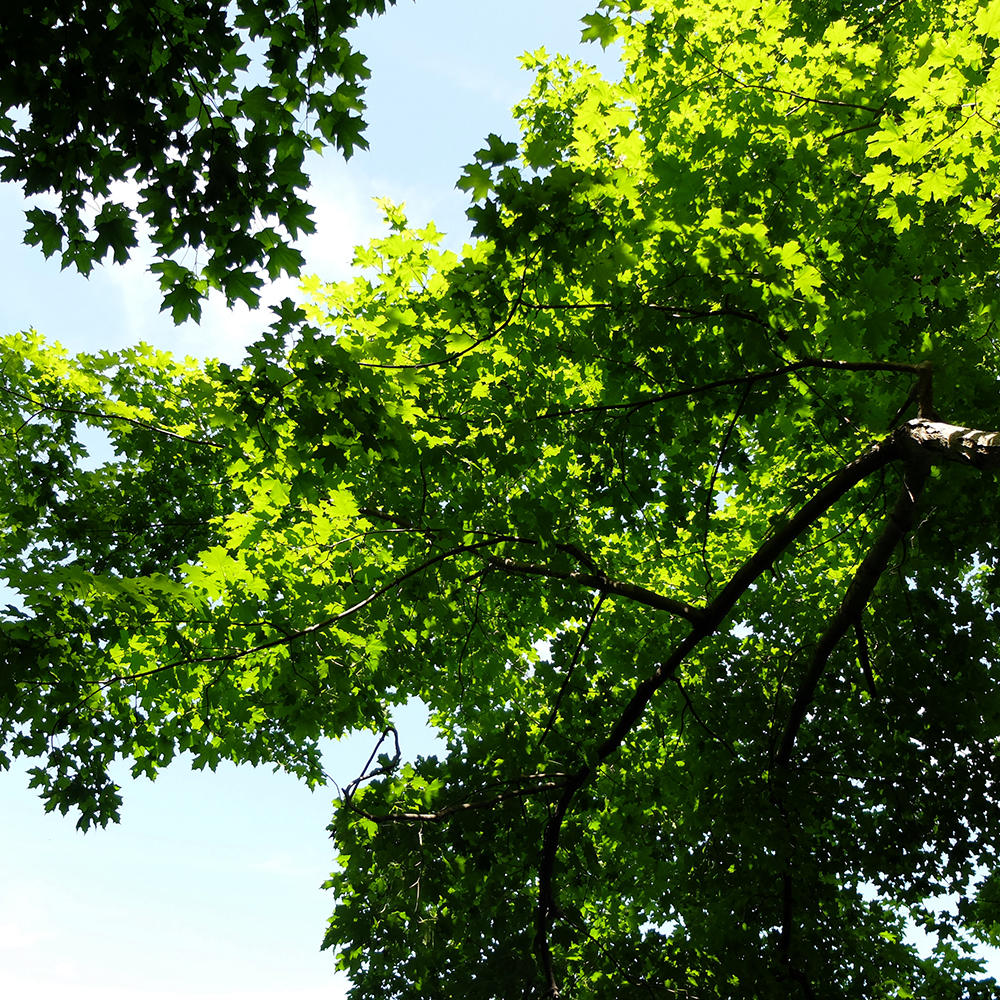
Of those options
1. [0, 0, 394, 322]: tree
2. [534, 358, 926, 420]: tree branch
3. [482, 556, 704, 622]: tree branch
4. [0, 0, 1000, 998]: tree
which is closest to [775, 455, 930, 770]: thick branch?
[0, 0, 1000, 998]: tree

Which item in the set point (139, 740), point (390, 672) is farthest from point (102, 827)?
point (390, 672)

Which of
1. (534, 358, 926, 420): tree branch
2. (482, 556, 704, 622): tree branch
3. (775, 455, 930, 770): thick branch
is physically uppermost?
(534, 358, 926, 420): tree branch

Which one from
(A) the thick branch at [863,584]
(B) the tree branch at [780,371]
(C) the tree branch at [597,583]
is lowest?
(C) the tree branch at [597,583]

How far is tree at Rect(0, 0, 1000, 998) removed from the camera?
4.52 metres

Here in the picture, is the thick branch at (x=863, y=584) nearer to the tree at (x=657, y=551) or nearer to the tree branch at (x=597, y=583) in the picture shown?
the tree at (x=657, y=551)

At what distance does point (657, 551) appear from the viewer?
28.0 ft

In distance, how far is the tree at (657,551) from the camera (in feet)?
14.8

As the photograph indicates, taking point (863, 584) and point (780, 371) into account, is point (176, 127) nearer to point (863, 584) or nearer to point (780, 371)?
point (780, 371)

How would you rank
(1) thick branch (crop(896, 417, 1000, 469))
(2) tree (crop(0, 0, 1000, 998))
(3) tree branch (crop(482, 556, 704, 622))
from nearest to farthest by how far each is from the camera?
(1) thick branch (crop(896, 417, 1000, 469)), (2) tree (crop(0, 0, 1000, 998)), (3) tree branch (crop(482, 556, 704, 622))

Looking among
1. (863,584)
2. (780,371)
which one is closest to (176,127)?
(780,371)

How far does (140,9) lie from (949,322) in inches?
240

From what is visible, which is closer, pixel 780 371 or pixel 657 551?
pixel 780 371

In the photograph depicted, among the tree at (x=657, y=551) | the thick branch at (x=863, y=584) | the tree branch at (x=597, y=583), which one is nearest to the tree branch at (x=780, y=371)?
the tree at (x=657, y=551)

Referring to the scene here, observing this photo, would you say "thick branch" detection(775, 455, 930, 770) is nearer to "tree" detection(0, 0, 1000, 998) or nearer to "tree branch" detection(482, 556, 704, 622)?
"tree" detection(0, 0, 1000, 998)
